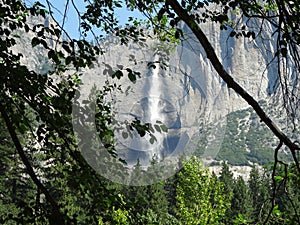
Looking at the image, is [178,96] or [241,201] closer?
[178,96]

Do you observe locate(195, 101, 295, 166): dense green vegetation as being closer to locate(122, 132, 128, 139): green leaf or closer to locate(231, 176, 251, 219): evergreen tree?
locate(231, 176, 251, 219): evergreen tree

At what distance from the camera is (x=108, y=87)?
369 centimetres

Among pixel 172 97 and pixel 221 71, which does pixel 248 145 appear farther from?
pixel 221 71

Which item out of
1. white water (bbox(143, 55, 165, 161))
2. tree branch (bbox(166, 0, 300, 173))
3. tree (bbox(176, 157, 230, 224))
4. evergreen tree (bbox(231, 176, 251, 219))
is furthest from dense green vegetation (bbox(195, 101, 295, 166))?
tree branch (bbox(166, 0, 300, 173))

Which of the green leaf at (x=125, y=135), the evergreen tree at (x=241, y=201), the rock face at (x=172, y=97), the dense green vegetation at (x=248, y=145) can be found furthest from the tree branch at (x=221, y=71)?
the dense green vegetation at (x=248, y=145)

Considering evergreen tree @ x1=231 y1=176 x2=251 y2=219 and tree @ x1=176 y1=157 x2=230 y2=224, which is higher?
evergreen tree @ x1=231 y1=176 x2=251 y2=219

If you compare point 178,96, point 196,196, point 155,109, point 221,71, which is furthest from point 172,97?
point 196,196

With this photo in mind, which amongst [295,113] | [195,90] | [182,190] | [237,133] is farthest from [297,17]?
[237,133]

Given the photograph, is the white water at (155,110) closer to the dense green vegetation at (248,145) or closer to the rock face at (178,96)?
the rock face at (178,96)

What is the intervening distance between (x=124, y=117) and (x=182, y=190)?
13.3 meters

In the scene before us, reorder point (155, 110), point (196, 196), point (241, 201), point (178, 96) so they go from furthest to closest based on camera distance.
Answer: point (241, 201) → point (196, 196) → point (178, 96) → point (155, 110)

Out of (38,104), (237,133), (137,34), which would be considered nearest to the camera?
(38,104)

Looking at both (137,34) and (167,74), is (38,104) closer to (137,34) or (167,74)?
(167,74)

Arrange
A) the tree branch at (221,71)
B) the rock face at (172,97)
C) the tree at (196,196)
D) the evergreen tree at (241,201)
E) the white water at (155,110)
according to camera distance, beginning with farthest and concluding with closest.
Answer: the evergreen tree at (241,201), the tree at (196,196), the rock face at (172,97), the white water at (155,110), the tree branch at (221,71)
